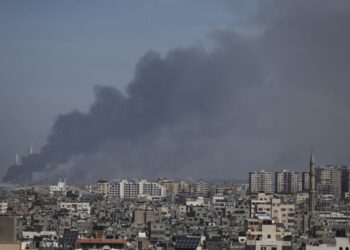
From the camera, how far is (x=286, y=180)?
495ft

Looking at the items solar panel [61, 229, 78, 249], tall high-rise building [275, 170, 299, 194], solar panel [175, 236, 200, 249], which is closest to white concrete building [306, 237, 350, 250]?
solar panel [175, 236, 200, 249]

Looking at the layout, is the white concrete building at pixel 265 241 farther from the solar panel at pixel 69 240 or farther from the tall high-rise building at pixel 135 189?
the tall high-rise building at pixel 135 189

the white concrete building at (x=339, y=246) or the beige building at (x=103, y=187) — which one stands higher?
the beige building at (x=103, y=187)

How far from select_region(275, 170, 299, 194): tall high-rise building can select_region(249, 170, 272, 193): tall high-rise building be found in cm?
94

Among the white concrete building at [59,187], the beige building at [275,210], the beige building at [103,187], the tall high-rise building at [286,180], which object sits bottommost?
the beige building at [275,210]

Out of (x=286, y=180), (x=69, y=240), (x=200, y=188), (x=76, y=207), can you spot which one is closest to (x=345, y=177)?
(x=286, y=180)

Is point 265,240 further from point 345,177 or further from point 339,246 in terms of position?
point 345,177

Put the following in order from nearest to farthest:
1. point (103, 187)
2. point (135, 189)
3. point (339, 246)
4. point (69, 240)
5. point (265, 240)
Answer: point (339, 246) → point (265, 240) → point (69, 240) → point (103, 187) → point (135, 189)

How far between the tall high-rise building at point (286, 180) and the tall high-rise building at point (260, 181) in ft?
3.08

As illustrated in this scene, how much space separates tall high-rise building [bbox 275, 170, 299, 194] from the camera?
148 meters

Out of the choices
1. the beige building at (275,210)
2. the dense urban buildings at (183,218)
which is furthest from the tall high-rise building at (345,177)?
the beige building at (275,210)

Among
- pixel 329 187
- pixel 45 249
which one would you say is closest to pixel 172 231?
pixel 45 249

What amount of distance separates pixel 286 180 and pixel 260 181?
2.79 m

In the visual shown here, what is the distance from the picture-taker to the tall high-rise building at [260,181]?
148 metres
